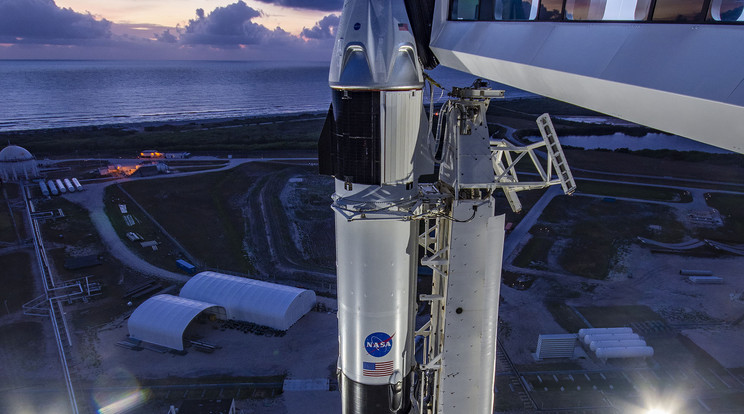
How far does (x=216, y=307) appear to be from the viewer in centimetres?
2947

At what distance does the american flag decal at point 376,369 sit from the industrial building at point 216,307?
1790 cm

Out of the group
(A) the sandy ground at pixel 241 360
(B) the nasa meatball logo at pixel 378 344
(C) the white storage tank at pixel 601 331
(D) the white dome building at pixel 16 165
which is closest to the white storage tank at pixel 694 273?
(C) the white storage tank at pixel 601 331

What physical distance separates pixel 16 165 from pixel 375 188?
69222mm

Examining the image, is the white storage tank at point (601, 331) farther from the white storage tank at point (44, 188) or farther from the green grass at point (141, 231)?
the white storage tank at point (44, 188)

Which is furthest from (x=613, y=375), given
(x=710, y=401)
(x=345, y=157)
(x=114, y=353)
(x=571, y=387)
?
(x=114, y=353)

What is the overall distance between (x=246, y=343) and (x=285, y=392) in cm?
541

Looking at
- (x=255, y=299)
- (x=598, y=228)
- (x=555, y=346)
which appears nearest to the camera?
(x=555, y=346)

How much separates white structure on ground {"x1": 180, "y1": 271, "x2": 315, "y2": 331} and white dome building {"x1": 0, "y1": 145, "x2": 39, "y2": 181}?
45950 mm

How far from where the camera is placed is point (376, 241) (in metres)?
10.4

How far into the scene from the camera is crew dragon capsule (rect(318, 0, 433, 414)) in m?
9.30

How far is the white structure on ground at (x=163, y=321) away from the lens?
26.4 meters

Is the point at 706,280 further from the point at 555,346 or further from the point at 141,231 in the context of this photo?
the point at 141,231

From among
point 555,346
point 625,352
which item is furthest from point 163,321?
point 625,352

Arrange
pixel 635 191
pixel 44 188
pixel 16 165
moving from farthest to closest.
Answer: pixel 16 165
pixel 635 191
pixel 44 188
